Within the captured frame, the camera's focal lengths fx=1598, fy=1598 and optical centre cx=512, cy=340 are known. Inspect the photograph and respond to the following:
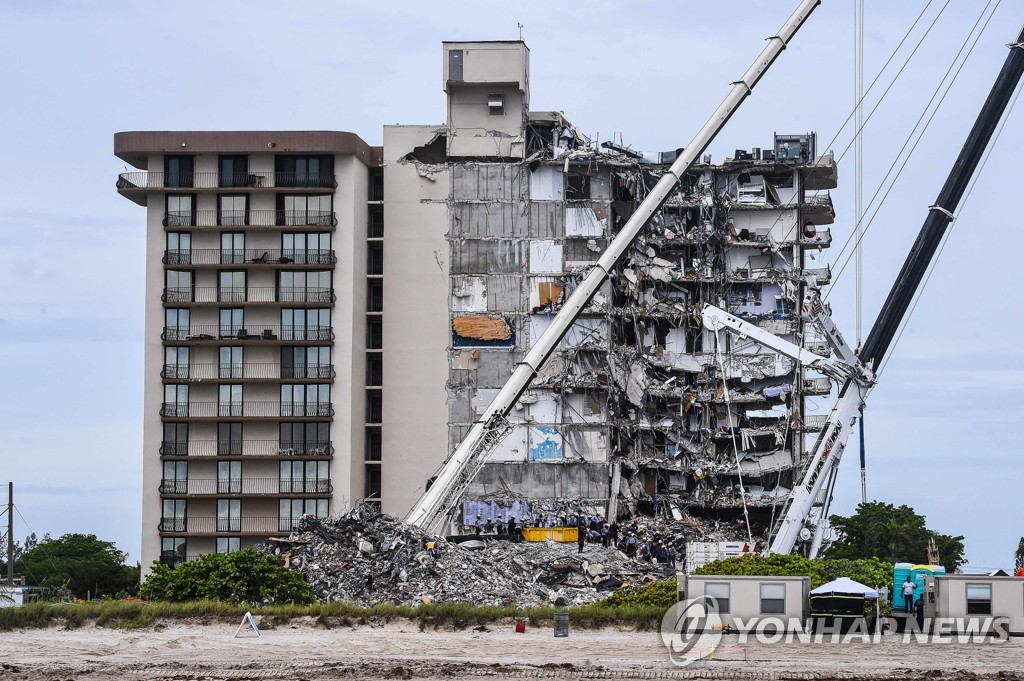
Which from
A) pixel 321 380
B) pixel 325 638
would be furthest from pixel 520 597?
pixel 321 380

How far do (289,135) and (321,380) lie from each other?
1437 centimetres

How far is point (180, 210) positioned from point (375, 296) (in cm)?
1258

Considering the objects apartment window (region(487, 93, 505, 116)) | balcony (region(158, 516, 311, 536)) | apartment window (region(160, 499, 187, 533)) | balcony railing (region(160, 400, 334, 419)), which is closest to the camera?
balcony (region(158, 516, 311, 536))

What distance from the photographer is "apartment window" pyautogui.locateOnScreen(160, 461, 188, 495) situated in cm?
9181

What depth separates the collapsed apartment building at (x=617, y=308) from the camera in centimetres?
9350

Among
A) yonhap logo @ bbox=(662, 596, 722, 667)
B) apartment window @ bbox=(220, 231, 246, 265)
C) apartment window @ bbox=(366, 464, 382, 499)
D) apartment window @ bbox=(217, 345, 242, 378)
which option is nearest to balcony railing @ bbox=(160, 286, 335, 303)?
apartment window @ bbox=(220, 231, 246, 265)

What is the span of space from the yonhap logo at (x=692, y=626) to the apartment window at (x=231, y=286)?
4490 cm

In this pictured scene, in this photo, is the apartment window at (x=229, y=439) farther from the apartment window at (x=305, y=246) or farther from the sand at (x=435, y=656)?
the sand at (x=435, y=656)

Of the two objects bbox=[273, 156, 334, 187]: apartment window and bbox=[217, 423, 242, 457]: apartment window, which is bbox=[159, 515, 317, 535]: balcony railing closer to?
bbox=[217, 423, 242, 457]: apartment window

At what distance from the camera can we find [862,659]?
49531mm

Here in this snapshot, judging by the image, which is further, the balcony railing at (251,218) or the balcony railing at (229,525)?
the balcony railing at (251,218)

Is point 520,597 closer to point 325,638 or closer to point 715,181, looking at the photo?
point 325,638

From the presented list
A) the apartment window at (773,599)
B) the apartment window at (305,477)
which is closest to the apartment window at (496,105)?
the apartment window at (305,477)

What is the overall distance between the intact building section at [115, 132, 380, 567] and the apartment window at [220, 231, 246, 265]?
0.27 ft
